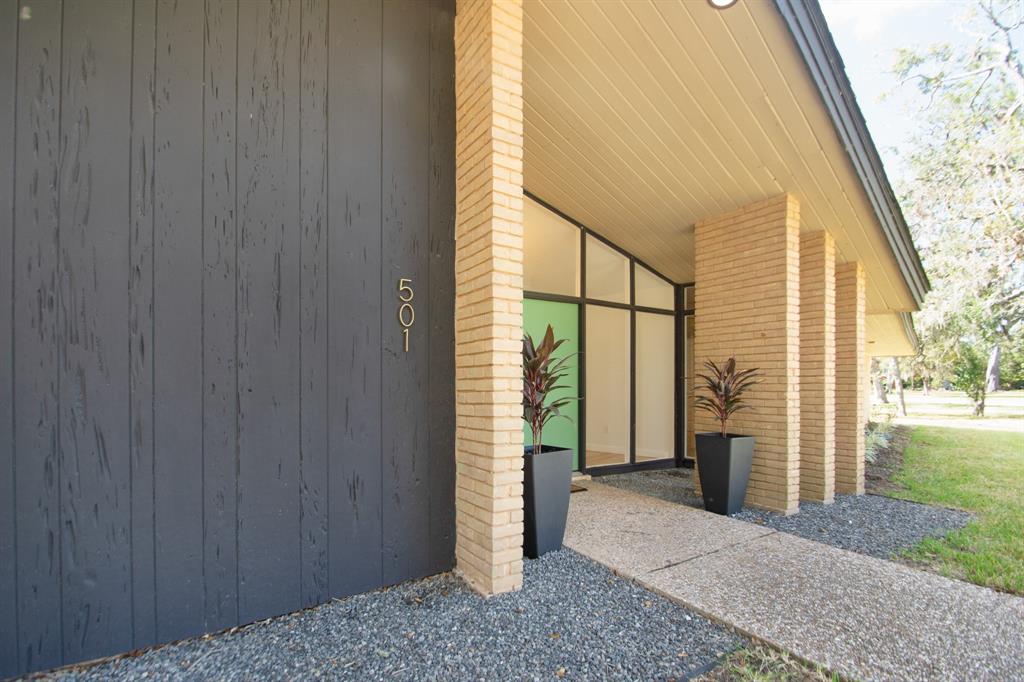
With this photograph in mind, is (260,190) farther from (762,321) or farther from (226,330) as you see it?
(762,321)

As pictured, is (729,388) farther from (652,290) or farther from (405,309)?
(405,309)

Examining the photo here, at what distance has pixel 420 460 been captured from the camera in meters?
2.83

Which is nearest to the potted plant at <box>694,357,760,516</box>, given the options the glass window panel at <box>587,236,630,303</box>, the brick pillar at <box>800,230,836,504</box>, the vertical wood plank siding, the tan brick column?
the brick pillar at <box>800,230,836,504</box>

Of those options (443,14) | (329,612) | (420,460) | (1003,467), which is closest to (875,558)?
(420,460)

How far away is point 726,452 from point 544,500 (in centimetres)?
195

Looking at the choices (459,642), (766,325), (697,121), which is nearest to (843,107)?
(697,121)

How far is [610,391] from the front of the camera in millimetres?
6281

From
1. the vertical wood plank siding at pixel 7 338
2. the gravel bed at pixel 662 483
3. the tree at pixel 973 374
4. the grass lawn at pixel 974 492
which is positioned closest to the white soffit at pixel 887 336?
the grass lawn at pixel 974 492

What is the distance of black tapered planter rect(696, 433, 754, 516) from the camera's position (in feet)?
13.8

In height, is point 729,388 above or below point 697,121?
below

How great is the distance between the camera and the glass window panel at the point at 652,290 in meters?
6.48

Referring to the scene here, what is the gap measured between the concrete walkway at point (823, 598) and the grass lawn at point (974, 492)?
51 cm

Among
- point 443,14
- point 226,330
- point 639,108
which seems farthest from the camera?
point 639,108

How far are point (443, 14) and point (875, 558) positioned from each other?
4.44 metres
